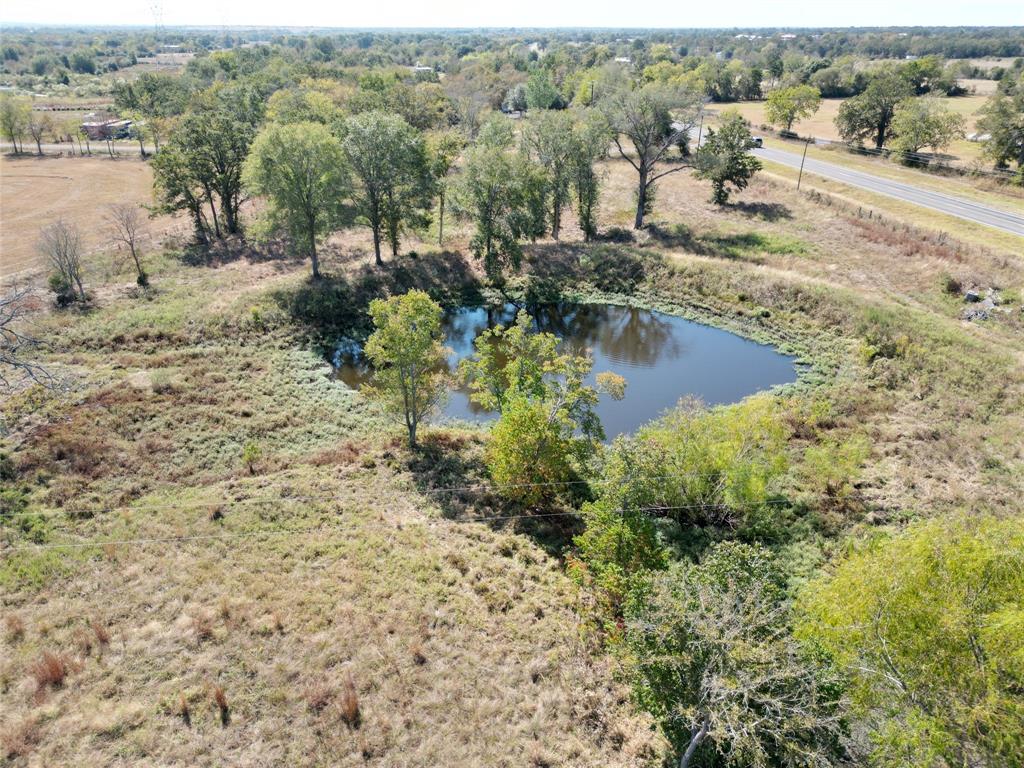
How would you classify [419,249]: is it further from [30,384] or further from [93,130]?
[93,130]

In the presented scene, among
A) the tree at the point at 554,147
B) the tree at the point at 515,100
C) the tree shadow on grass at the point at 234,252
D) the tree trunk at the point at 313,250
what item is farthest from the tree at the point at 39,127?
the tree at the point at 554,147

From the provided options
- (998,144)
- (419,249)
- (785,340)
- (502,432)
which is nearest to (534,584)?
(502,432)

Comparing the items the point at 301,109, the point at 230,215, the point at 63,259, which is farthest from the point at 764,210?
the point at 63,259

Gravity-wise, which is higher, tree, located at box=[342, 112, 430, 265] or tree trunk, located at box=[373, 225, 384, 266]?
tree, located at box=[342, 112, 430, 265]

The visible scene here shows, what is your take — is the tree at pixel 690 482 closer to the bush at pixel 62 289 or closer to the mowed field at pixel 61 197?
the bush at pixel 62 289

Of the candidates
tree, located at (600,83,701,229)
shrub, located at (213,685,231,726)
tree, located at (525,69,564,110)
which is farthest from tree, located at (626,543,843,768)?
tree, located at (525,69,564,110)

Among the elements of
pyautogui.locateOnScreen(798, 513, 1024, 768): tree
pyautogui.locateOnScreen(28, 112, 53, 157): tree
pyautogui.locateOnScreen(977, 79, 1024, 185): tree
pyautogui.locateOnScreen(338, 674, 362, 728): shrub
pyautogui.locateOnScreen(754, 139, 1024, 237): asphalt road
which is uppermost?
pyautogui.locateOnScreen(977, 79, 1024, 185): tree

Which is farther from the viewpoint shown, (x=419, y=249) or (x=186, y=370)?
(x=419, y=249)

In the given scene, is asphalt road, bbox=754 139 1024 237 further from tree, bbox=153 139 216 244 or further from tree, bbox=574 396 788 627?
tree, bbox=153 139 216 244
